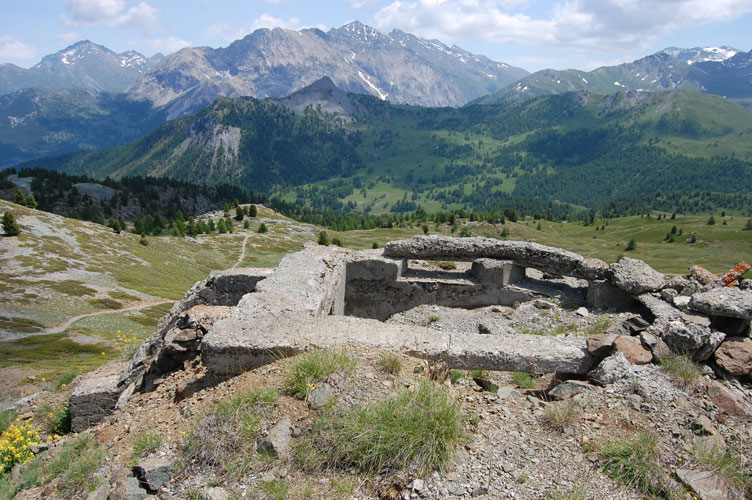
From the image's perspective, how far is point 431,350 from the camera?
10.1 meters

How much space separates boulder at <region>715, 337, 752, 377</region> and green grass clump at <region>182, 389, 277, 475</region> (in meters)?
10.4

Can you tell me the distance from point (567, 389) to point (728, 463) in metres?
2.72

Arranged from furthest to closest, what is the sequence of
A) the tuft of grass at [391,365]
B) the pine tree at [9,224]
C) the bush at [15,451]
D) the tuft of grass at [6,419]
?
the pine tree at [9,224]
the tuft of grass at [6,419]
the bush at [15,451]
the tuft of grass at [391,365]

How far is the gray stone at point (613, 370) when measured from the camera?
29.7ft

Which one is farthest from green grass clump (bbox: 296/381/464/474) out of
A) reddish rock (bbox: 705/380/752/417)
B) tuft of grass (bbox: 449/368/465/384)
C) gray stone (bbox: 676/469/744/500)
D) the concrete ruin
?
reddish rock (bbox: 705/380/752/417)

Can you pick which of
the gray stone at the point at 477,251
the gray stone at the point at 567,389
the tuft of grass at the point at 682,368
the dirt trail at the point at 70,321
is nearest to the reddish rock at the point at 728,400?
the tuft of grass at the point at 682,368

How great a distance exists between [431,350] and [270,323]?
4.11 m

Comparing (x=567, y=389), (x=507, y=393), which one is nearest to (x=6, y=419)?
(x=507, y=393)

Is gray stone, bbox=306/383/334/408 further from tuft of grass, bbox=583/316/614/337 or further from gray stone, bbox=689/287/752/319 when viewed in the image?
gray stone, bbox=689/287/752/319

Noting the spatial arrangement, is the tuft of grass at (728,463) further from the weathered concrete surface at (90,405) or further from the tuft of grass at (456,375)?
the weathered concrete surface at (90,405)

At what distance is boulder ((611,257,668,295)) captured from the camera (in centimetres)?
1562

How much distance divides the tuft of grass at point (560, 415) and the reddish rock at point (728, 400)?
10.3 ft

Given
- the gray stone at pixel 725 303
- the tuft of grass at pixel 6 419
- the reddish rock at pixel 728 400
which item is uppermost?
the gray stone at pixel 725 303

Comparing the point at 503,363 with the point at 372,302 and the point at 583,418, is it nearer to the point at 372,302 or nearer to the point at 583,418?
the point at 583,418
